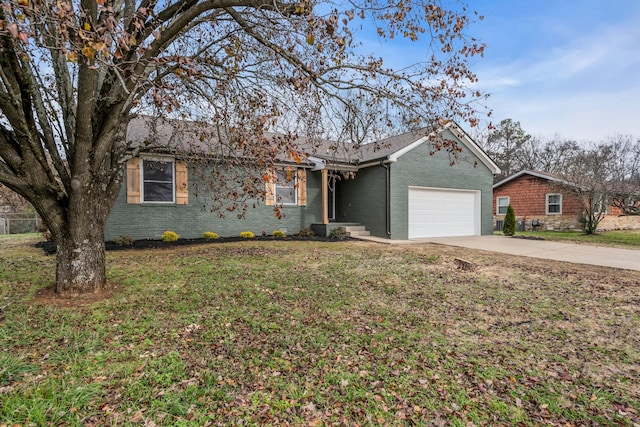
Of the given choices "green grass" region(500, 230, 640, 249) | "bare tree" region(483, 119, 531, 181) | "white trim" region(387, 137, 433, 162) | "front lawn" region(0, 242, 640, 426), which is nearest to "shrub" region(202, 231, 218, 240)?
"front lawn" region(0, 242, 640, 426)

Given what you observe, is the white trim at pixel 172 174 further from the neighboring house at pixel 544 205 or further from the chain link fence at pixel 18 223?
the neighboring house at pixel 544 205

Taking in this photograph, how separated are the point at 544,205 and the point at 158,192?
20588 millimetres

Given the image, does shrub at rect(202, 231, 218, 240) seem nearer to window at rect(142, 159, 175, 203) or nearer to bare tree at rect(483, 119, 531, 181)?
window at rect(142, 159, 175, 203)

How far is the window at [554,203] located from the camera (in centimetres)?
1874

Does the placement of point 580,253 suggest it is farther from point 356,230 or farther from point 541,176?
point 541,176

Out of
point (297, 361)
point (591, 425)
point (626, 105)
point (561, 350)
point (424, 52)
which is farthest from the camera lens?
point (626, 105)

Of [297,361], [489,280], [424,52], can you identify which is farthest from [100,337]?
[489,280]

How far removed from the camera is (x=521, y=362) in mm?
3104

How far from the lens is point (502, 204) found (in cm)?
2178

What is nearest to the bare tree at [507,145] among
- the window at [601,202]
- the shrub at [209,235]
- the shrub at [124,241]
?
the window at [601,202]

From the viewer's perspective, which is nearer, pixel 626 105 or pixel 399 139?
pixel 399 139

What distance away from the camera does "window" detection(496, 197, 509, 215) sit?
21.5 meters

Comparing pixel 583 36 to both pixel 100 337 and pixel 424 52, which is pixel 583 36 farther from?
pixel 100 337

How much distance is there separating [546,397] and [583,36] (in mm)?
11196
